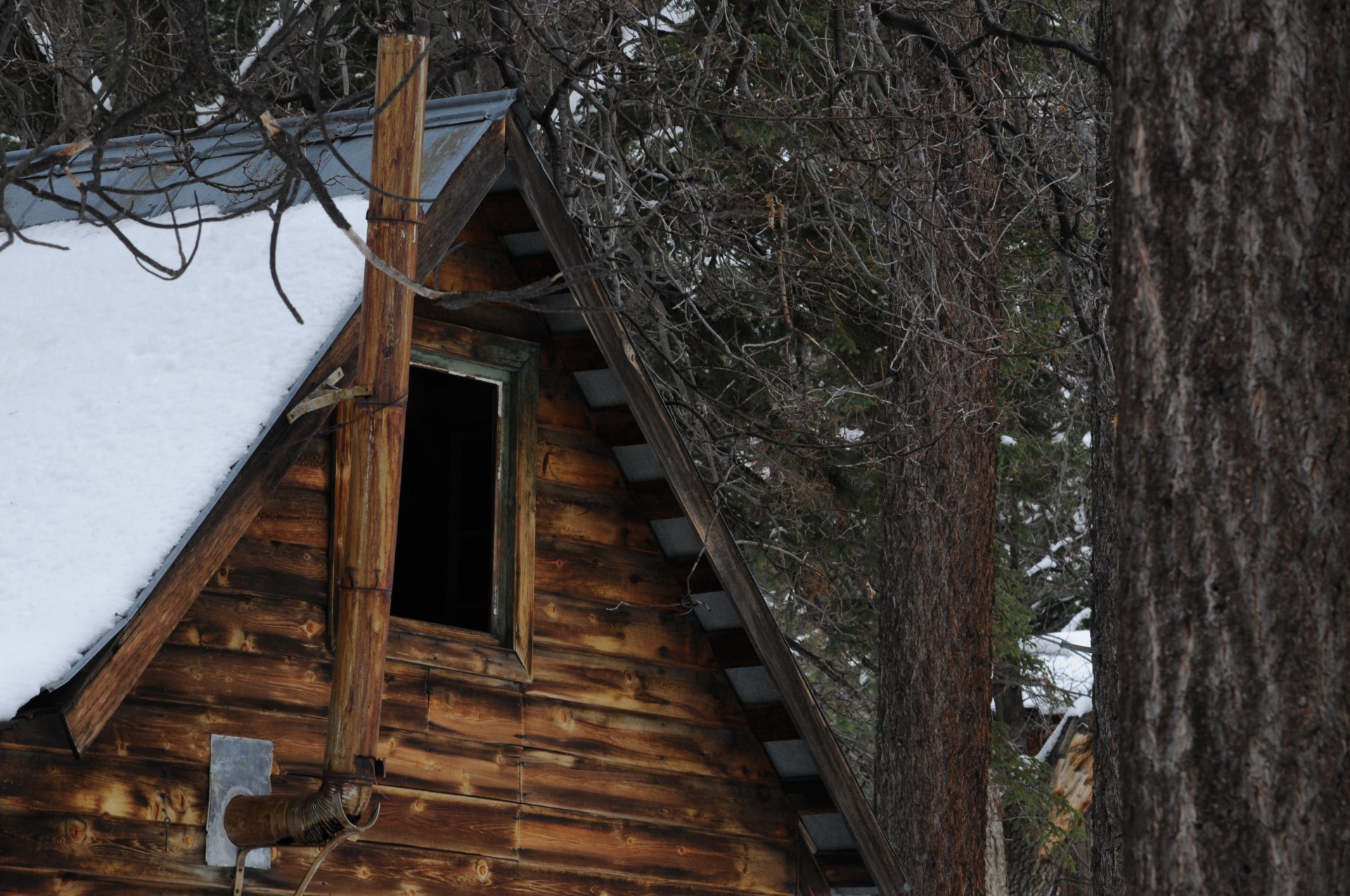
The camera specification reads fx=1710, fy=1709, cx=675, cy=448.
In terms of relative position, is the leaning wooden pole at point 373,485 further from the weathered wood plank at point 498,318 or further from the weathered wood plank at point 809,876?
the weathered wood plank at point 809,876

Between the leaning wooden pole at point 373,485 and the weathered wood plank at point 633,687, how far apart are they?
1960 millimetres

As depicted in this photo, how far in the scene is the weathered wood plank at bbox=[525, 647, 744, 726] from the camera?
802cm

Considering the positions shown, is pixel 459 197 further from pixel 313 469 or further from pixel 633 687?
pixel 633 687

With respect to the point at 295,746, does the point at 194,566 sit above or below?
above

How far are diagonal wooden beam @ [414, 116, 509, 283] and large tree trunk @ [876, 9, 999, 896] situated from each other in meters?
4.24

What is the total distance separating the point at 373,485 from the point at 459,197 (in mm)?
1536


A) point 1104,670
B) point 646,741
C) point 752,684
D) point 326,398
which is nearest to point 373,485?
point 326,398

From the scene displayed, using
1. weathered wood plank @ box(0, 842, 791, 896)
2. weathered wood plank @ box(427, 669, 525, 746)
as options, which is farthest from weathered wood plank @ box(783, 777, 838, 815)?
weathered wood plank @ box(427, 669, 525, 746)

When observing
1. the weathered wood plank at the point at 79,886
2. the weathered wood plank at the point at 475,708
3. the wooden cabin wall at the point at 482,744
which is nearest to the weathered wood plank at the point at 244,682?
the wooden cabin wall at the point at 482,744

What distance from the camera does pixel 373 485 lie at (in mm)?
6031

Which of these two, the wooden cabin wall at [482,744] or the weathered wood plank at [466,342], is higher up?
the weathered wood plank at [466,342]

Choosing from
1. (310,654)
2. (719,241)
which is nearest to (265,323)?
(310,654)

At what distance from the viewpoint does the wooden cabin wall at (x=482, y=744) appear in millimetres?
6297

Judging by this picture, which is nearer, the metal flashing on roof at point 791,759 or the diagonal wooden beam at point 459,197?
the diagonal wooden beam at point 459,197
